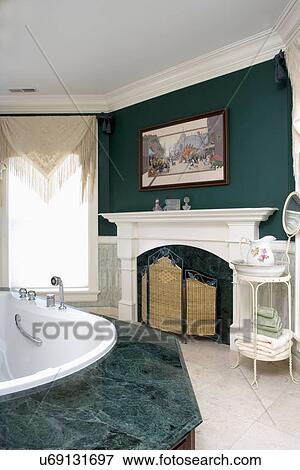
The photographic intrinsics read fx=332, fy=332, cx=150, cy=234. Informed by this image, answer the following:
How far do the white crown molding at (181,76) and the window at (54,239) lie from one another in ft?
2.75

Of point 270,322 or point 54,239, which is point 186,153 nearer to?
point 270,322

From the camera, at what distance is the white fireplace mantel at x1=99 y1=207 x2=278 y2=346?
270cm

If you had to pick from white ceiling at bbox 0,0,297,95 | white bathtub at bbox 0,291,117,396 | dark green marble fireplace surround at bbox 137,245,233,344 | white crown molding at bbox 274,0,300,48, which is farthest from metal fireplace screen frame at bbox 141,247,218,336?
white crown molding at bbox 274,0,300,48

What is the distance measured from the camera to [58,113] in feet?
12.5

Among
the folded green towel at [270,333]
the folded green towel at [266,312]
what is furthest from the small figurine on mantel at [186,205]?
the folded green towel at [270,333]

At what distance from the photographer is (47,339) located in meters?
2.17

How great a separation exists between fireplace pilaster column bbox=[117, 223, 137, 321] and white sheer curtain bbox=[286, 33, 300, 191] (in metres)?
1.75

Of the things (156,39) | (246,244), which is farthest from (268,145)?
(156,39)

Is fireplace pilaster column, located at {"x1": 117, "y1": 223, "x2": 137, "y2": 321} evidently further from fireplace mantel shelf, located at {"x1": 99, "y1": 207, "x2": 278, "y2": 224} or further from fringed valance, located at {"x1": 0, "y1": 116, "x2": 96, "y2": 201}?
fringed valance, located at {"x1": 0, "y1": 116, "x2": 96, "y2": 201}

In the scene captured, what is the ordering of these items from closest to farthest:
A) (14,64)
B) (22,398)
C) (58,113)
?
(22,398), (14,64), (58,113)

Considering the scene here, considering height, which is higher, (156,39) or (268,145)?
(156,39)
